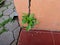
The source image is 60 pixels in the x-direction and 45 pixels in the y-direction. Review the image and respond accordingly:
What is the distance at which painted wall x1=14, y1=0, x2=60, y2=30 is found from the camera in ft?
5.98

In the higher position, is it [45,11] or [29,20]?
[45,11]

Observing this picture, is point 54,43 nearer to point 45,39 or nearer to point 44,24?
point 45,39

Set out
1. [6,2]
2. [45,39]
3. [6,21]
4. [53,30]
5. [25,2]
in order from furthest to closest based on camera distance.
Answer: [6,2] < [6,21] < [53,30] < [45,39] < [25,2]

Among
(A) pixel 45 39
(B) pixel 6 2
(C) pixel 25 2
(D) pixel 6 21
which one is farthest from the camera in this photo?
(B) pixel 6 2

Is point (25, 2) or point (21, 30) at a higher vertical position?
point (25, 2)

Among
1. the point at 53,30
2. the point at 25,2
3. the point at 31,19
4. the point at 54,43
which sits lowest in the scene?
the point at 54,43

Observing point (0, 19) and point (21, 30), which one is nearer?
point (21, 30)

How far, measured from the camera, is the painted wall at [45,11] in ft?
5.98

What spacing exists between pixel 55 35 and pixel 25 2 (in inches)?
23.6

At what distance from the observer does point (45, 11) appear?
6.22 feet

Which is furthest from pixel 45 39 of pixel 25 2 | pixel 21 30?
pixel 25 2

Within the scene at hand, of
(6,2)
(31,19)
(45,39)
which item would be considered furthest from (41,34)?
(6,2)

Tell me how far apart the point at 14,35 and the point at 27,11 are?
1.33 ft

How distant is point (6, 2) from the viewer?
9.43 ft
